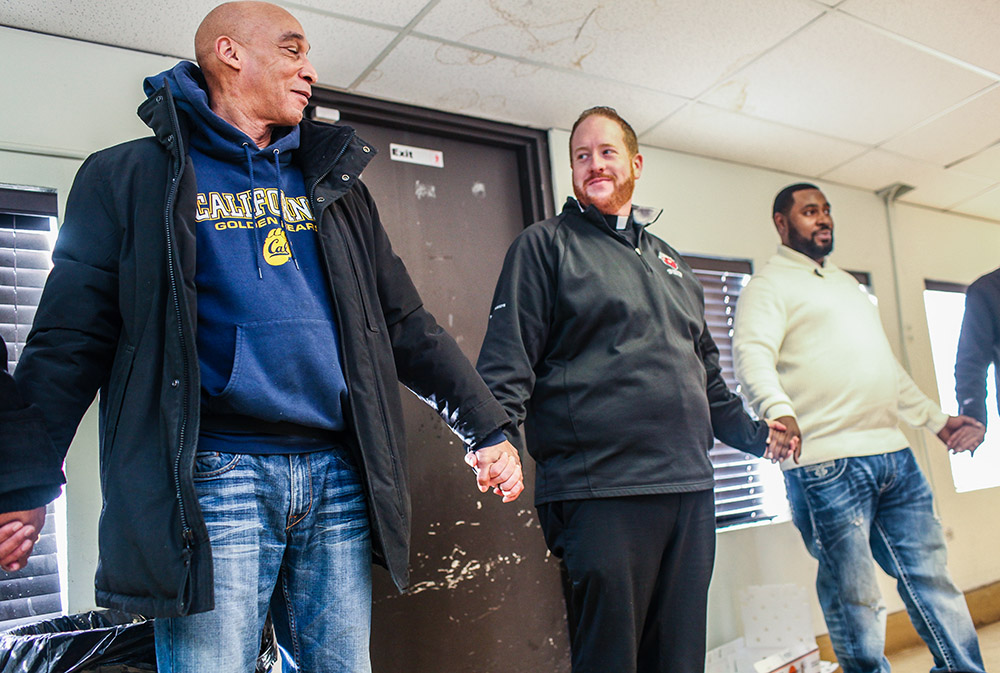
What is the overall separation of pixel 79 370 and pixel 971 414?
311 cm

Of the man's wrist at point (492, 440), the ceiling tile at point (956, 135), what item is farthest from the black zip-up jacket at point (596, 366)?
the ceiling tile at point (956, 135)

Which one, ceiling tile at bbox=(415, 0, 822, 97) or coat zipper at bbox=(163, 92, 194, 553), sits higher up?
ceiling tile at bbox=(415, 0, 822, 97)

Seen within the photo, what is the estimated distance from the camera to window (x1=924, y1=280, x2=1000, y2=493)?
3480mm

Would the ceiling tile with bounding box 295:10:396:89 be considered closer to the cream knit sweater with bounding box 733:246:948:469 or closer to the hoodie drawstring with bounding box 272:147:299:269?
the hoodie drawstring with bounding box 272:147:299:269

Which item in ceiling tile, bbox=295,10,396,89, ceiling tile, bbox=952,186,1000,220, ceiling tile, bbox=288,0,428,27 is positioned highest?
ceiling tile, bbox=288,0,428,27

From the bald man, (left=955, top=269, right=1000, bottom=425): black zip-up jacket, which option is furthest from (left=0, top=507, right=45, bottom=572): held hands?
(left=955, top=269, right=1000, bottom=425): black zip-up jacket

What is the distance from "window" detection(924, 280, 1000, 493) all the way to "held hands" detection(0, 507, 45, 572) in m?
3.45

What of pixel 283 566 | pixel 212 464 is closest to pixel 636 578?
pixel 283 566

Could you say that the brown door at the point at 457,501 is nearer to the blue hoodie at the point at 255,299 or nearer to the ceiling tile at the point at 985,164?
the blue hoodie at the point at 255,299

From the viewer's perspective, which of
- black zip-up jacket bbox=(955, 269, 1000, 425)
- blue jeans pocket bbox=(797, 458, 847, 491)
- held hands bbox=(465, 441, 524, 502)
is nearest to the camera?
held hands bbox=(465, 441, 524, 502)

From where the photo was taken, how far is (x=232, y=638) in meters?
1.02

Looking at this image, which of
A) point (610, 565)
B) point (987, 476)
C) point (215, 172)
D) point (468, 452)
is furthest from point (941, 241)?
point (215, 172)

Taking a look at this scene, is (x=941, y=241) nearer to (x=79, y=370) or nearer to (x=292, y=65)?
(x=292, y=65)

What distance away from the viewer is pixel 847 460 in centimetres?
243
